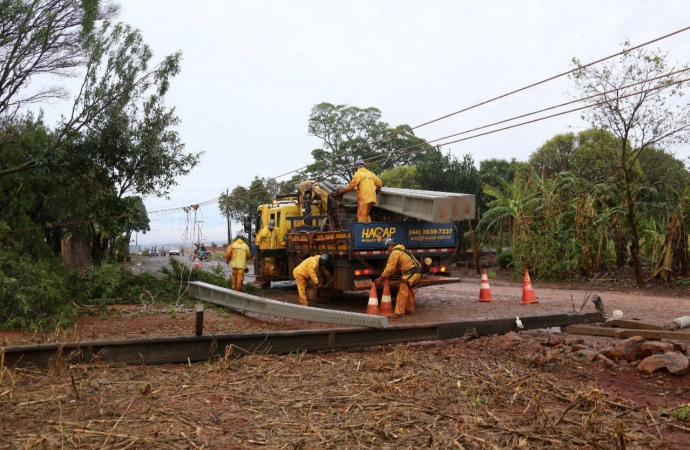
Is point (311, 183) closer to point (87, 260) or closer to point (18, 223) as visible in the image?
point (18, 223)

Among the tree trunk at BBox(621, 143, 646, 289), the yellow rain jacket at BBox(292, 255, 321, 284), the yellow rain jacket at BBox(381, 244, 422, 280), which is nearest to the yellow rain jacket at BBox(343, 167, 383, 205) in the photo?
the yellow rain jacket at BBox(292, 255, 321, 284)

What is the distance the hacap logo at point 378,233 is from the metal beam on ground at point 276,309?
2322 millimetres

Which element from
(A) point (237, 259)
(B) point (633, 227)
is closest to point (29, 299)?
(A) point (237, 259)

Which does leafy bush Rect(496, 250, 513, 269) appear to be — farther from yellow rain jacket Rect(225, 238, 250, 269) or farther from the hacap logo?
the hacap logo

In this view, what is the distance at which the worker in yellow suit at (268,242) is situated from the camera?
49.9 feet

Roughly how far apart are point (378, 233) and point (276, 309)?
2.67m

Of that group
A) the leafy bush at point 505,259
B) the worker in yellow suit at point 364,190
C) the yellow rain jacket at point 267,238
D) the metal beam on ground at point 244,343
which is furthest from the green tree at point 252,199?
the metal beam on ground at point 244,343

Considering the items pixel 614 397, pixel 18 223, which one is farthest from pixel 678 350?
pixel 18 223

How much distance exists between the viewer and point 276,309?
9.72 m

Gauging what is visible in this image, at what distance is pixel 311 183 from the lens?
14.4 metres

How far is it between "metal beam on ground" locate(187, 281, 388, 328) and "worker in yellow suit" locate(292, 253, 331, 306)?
1.33m

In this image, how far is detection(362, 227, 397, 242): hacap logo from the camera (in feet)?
36.5

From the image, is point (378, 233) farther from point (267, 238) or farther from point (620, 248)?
point (620, 248)

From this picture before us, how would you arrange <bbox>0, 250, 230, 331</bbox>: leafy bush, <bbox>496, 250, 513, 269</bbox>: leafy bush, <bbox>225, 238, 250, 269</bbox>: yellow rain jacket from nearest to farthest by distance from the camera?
<bbox>0, 250, 230, 331</bbox>: leafy bush < <bbox>225, 238, 250, 269</bbox>: yellow rain jacket < <bbox>496, 250, 513, 269</bbox>: leafy bush
